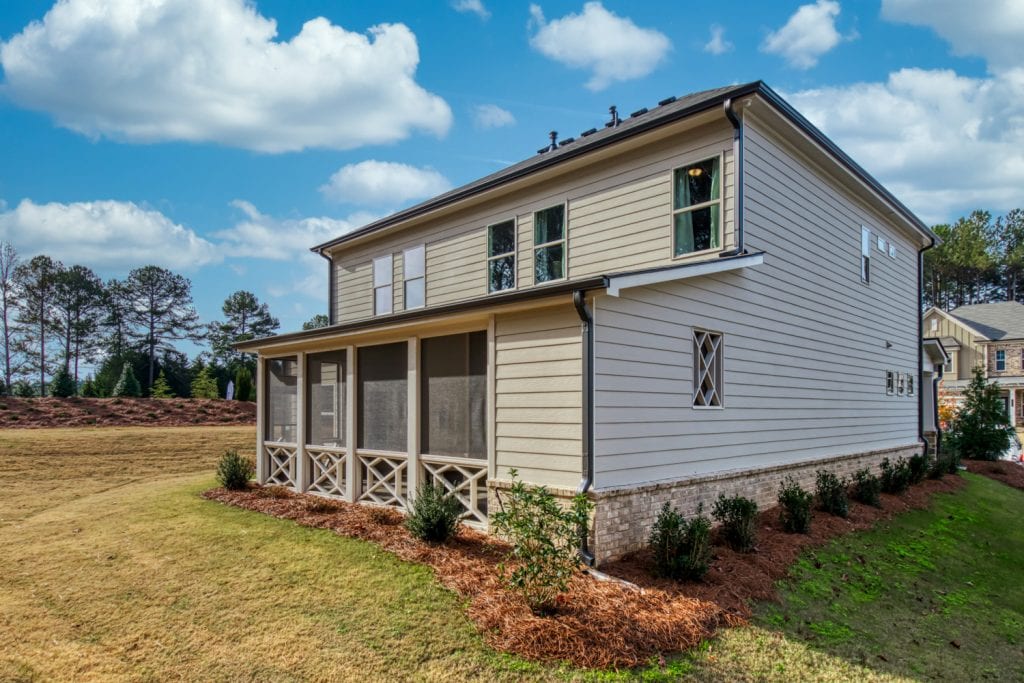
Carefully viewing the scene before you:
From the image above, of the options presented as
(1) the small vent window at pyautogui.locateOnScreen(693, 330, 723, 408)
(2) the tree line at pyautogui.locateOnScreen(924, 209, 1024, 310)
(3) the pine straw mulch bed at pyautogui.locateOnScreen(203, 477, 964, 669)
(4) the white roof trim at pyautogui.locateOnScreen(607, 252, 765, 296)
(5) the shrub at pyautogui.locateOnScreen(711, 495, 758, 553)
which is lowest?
(3) the pine straw mulch bed at pyautogui.locateOnScreen(203, 477, 964, 669)

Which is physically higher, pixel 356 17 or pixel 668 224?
pixel 356 17

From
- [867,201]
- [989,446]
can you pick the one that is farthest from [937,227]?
[867,201]

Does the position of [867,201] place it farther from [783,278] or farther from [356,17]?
[356,17]

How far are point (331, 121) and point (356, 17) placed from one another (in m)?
2.11

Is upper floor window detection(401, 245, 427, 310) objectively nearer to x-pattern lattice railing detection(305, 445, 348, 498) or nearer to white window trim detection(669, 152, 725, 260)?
x-pattern lattice railing detection(305, 445, 348, 498)

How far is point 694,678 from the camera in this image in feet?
14.3

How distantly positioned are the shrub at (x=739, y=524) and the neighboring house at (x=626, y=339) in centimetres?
41

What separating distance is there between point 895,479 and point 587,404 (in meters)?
9.22

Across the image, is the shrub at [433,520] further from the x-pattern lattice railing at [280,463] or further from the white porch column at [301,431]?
the x-pattern lattice railing at [280,463]

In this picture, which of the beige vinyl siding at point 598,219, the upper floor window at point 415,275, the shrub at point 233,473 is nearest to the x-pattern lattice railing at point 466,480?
the beige vinyl siding at point 598,219

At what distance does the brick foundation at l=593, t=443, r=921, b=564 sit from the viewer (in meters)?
6.35

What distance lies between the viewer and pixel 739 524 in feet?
24.1

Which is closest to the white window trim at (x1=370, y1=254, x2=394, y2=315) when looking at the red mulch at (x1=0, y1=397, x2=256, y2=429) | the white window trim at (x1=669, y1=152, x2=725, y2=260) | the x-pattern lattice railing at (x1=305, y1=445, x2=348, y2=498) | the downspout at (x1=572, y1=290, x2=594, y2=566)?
the x-pattern lattice railing at (x1=305, y1=445, x2=348, y2=498)

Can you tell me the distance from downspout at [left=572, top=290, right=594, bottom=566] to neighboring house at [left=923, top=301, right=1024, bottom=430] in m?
37.0
